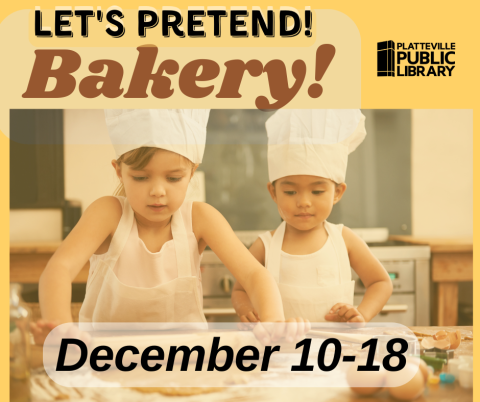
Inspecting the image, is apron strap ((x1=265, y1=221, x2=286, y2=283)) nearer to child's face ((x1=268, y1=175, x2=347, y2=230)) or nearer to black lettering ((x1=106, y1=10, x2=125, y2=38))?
child's face ((x1=268, y1=175, x2=347, y2=230))

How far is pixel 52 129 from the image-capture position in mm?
525

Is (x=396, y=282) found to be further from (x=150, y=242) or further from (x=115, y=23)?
(x=115, y=23)

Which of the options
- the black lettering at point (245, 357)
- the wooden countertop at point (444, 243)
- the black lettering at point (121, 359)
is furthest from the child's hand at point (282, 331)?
the wooden countertop at point (444, 243)

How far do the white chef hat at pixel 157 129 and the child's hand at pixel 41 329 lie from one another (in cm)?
21

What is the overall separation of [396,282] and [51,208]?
735mm

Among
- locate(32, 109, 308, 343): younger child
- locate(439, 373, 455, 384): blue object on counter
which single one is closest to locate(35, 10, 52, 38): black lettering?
locate(32, 109, 308, 343): younger child

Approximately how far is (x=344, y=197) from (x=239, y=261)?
29 centimetres

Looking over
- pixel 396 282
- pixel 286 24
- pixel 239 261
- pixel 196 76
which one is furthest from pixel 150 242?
pixel 396 282

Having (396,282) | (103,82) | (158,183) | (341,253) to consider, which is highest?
(103,82)

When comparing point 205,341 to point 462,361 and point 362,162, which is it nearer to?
point 462,361

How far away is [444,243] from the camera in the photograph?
2.76ft

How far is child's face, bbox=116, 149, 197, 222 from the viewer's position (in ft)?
1.54

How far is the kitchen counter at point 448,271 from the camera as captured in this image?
839 mm

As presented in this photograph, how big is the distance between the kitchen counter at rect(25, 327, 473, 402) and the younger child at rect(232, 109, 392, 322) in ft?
0.62
